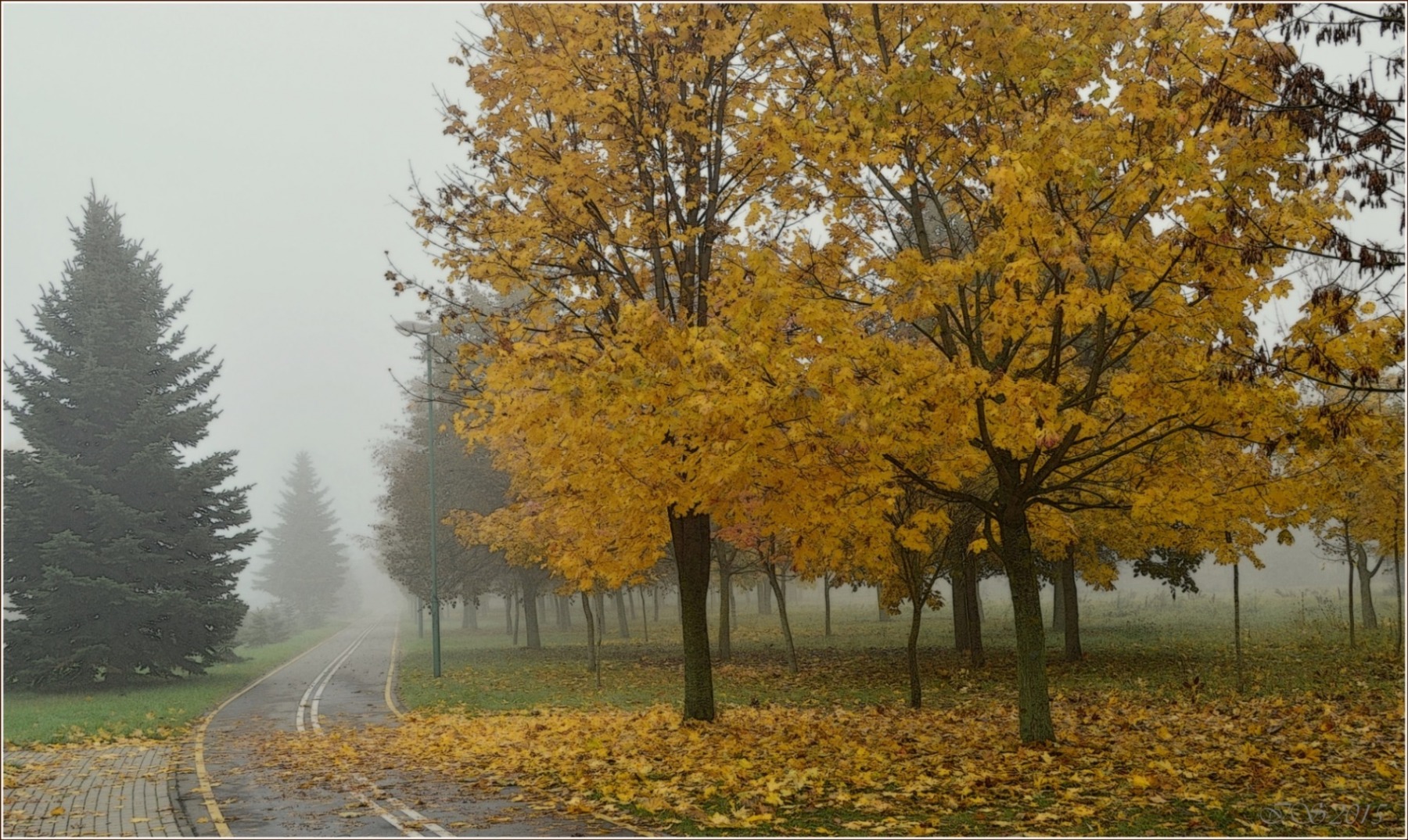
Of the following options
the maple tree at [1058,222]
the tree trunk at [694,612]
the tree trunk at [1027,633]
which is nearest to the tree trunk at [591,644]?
the tree trunk at [694,612]

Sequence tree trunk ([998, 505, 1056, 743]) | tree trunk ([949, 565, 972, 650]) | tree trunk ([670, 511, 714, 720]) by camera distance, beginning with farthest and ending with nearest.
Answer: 1. tree trunk ([949, 565, 972, 650])
2. tree trunk ([670, 511, 714, 720])
3. tree trunk ([998, 505, 1056, 743])

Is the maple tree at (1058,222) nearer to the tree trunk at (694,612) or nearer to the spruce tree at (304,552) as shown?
the tree trunk at (694,612)

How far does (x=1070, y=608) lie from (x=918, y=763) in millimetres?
15951

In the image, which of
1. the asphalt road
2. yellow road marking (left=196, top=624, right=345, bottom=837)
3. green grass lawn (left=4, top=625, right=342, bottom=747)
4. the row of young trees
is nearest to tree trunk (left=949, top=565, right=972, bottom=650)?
the row of young trees

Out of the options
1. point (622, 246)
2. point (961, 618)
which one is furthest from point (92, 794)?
point (961, 618)

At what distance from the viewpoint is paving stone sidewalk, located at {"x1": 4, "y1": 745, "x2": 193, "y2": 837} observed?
29.3ft

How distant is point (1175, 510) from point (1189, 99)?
3798mm

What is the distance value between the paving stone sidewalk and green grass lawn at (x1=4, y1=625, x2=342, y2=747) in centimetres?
227

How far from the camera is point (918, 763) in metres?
9.48

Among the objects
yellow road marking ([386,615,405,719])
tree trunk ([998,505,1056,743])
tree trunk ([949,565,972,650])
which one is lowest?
yellow road marking ([386,615,405,719])

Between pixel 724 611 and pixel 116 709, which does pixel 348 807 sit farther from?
pixel 724 611

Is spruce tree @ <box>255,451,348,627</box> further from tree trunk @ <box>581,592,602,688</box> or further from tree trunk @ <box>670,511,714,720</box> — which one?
tree trunk @ <box>670,511,714,720</box>

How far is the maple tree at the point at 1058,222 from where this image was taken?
8.36m

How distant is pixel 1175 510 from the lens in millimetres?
9250
